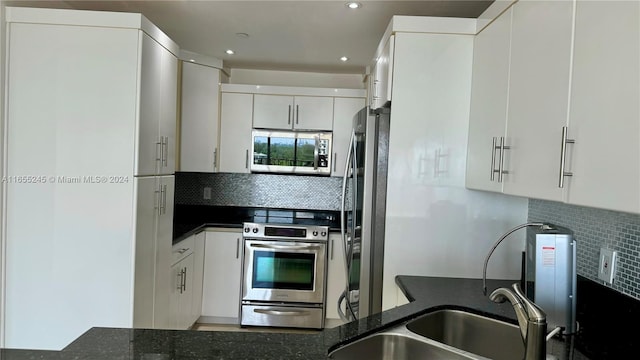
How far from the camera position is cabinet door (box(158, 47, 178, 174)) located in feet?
8.37

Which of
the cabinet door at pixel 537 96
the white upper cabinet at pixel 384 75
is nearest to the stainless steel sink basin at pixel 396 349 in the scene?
the cabinet door at pixel 537 96

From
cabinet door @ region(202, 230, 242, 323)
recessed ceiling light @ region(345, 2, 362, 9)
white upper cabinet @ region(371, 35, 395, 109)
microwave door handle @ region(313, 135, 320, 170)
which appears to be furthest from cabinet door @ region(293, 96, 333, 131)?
recessed ceiling light @ region(345, 2, 362, 9)

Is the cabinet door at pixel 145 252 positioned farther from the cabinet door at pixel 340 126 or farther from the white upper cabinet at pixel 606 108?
the white upper cabinet at pixel 606 108

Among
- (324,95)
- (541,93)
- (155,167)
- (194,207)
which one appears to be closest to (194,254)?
(194,207)

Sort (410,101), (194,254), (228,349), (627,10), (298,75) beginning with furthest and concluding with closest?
(298,75), (194,254), (410,101), (228,349), (627,10)

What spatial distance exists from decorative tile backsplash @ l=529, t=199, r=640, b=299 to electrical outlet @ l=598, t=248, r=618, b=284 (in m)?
0.01

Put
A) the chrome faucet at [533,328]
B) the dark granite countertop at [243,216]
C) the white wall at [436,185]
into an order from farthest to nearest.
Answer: the dark granite countertop at [243,216] → the white wall at [436,185] → the chrome faucet at [533,328]

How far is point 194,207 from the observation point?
4.25m

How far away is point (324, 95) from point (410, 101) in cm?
188

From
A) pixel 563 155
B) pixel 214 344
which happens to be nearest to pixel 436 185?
pixel 563 155

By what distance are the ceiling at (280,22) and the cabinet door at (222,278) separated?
160cm

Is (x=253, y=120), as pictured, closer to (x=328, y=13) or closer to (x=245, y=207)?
(x=245, y=207)

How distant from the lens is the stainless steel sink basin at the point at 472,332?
1500mm

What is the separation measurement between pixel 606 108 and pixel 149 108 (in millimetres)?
2126
